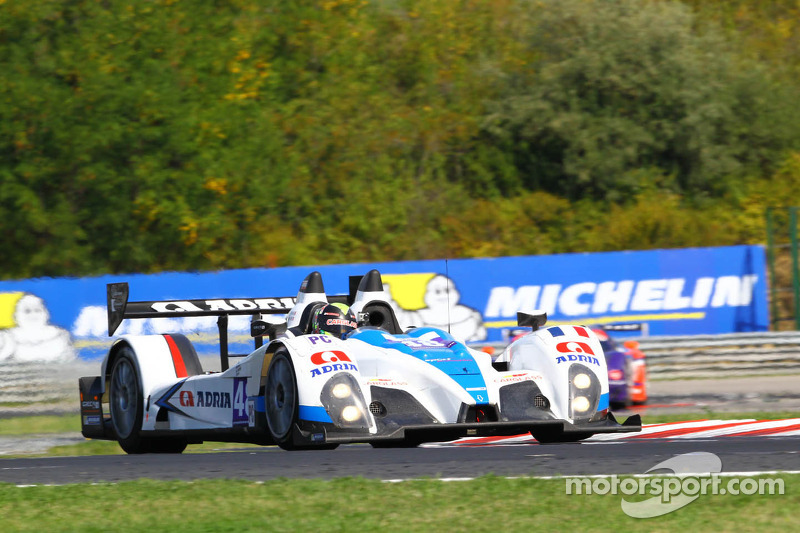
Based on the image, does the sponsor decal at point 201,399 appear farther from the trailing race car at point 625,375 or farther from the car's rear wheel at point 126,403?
the trailing race car at point 625,375

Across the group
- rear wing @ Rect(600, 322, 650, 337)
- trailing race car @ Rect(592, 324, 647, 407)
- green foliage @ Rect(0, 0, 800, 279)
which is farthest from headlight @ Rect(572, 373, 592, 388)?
green foliage @ Rect(0, 0, 800, 279)

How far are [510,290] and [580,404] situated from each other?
34.1 feet

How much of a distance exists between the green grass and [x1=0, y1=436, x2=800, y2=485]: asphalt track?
0.40 metres

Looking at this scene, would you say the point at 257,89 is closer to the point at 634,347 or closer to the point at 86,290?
the point at 86,290

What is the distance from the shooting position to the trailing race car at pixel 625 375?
1430 centimetres

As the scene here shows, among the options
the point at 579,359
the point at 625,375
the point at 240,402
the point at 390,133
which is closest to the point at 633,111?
the point at 390,133

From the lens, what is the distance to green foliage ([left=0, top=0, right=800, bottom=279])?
866 inches

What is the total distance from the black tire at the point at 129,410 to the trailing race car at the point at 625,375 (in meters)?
5.81

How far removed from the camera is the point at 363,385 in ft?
26.3

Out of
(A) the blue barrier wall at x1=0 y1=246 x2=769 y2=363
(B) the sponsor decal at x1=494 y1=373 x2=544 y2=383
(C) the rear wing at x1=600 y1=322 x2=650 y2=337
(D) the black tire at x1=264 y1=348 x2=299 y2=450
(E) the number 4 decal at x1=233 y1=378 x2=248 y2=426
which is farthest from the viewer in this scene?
(C) the rear wing at x1=600 y1=322 x2=650 y2=337

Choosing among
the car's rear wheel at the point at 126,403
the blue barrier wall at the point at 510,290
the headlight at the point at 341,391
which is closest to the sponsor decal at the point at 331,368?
the headlight at the point at 341,391

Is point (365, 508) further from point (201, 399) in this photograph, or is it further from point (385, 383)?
point (201, 399)

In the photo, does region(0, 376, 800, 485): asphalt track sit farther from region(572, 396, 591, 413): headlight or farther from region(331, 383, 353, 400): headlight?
region(331, 383, 353, 400): headlight

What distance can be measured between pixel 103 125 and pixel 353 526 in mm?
17298
